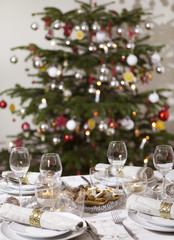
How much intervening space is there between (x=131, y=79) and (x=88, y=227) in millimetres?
2097

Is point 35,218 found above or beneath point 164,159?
beneath

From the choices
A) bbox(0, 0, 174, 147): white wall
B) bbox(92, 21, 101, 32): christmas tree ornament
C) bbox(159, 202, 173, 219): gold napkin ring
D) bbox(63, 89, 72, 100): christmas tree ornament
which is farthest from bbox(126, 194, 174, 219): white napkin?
bbox(0, 0, 174, 147): white wall

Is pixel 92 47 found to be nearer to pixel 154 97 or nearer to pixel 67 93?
pixel 67 93

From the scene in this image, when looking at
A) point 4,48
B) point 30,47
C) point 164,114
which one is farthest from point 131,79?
point 4,48

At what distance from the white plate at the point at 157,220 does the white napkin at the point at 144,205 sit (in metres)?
0.01

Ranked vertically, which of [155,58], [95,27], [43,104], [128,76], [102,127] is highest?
[95,27]

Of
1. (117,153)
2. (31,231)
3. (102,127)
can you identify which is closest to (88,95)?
(102,127)

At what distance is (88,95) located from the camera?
3.03 metres

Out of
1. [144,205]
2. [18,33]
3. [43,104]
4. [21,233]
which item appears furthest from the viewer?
[18,33]

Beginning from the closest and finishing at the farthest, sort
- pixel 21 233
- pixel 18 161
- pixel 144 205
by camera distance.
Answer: pixel 21 233, pixel 144 205, pixel 18 161

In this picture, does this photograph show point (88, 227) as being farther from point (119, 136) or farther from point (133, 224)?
point (119, 136)

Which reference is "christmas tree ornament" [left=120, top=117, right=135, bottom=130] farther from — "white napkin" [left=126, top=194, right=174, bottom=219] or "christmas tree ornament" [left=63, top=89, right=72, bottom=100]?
"white napkin" [left=126, top=194, right=174, bottom=219]

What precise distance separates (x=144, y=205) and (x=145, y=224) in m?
0.06

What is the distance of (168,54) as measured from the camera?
367 cm
